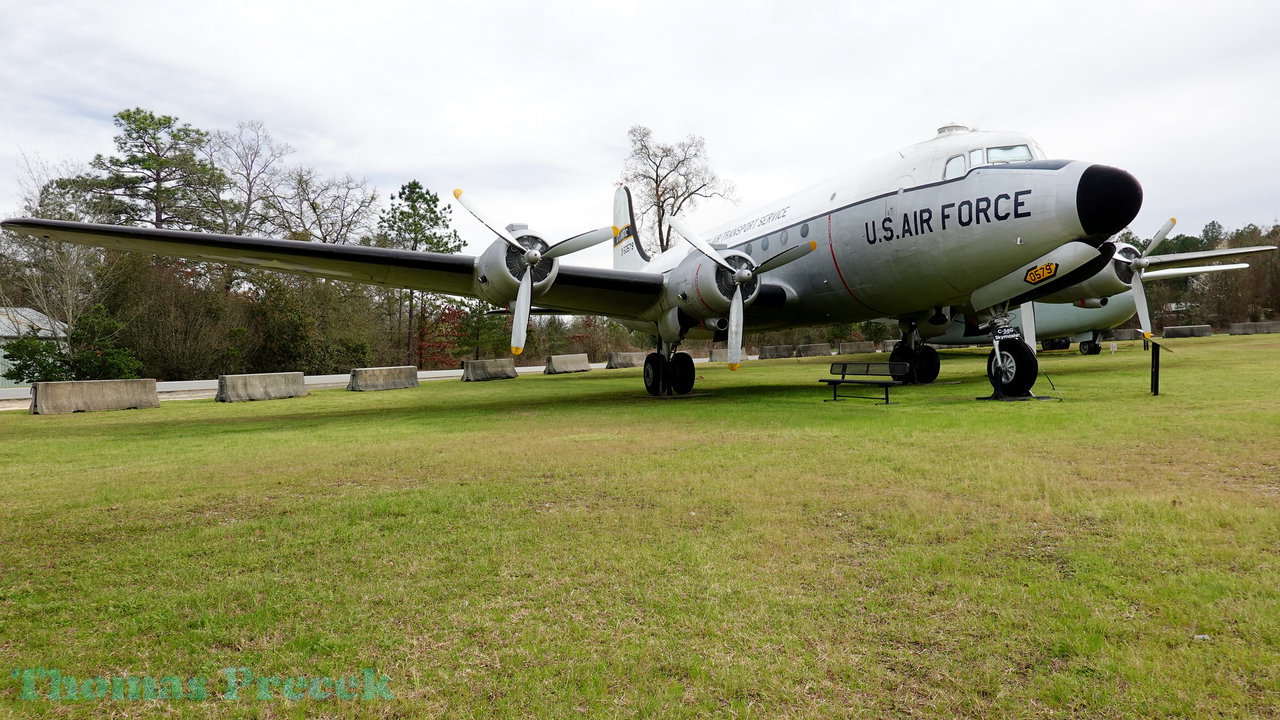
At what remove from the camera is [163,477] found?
604 centimetres

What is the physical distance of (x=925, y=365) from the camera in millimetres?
15266

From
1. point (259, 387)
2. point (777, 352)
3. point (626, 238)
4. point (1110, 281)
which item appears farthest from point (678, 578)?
point (777, 352)

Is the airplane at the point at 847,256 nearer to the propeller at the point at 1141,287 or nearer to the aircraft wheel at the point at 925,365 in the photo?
the propeller at the point at 1141,287

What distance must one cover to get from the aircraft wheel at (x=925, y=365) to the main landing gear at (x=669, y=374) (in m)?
5.48

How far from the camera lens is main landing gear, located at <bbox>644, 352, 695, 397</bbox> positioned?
14.1 meters

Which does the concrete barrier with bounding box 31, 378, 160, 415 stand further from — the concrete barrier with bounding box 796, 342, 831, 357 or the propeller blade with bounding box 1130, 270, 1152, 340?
Answer: the concrete barrier with bounding box 796, 342, 831, 357

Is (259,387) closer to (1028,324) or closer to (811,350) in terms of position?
(1028,324)

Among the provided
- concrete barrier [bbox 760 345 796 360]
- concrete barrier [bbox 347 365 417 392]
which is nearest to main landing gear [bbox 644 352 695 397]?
concrete barrier [bbox 347 365 417 392]

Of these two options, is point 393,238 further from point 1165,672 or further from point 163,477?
point 1165,672

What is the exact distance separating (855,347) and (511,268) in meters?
33.3

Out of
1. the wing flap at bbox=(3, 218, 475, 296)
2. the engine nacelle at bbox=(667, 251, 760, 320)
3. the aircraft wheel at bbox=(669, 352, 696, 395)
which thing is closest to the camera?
the wing flap at bbox=(3, 218, 475, 296)

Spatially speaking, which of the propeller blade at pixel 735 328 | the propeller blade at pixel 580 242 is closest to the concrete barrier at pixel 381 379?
the propeller blade at pixel 580 242

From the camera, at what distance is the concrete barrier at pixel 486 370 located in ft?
79.3

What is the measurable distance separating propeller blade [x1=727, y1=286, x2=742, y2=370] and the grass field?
4.32 m
